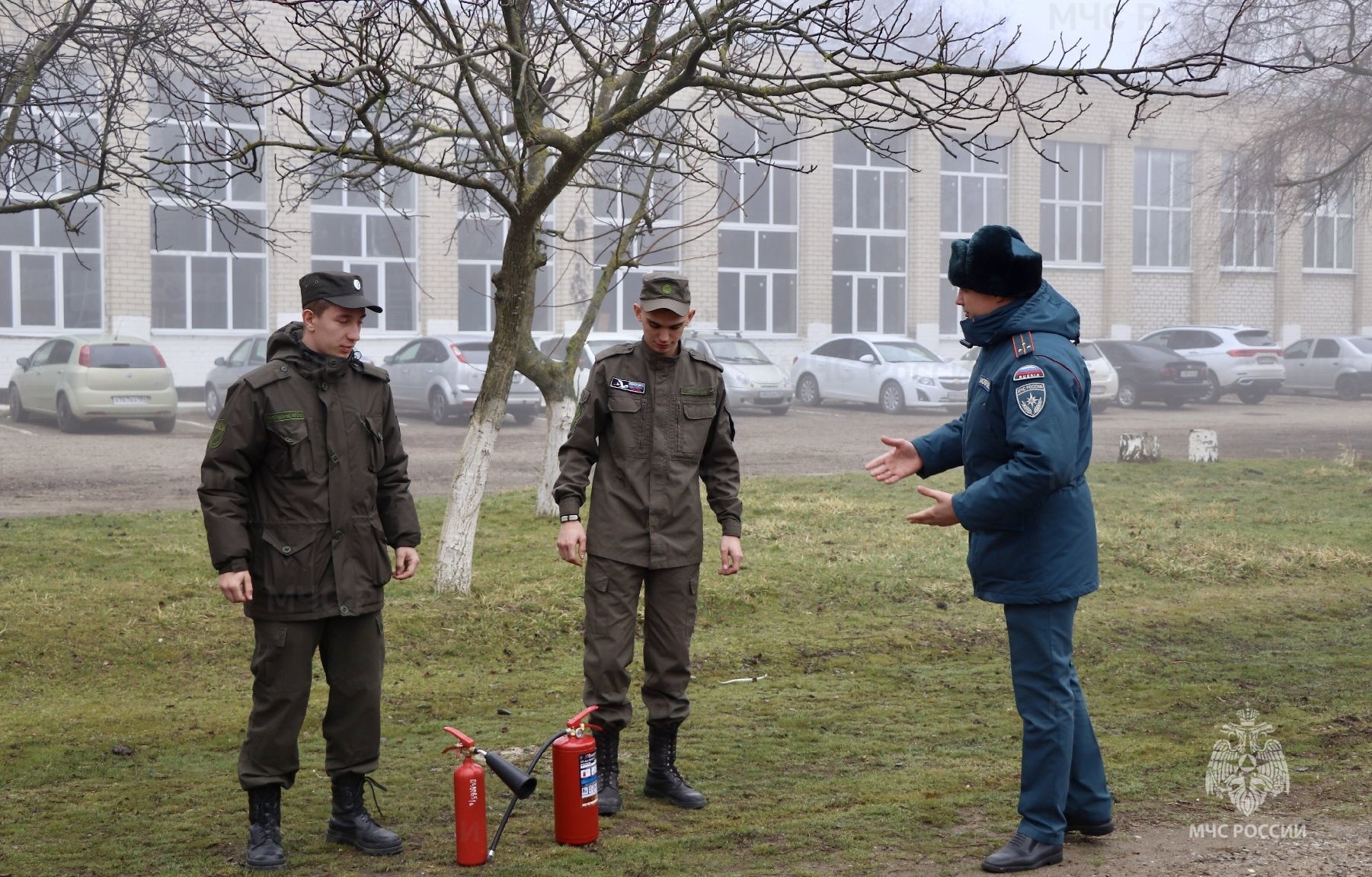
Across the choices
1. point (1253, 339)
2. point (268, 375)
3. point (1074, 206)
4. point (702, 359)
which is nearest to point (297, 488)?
point (268, 375)

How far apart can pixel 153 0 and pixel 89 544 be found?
162 inches

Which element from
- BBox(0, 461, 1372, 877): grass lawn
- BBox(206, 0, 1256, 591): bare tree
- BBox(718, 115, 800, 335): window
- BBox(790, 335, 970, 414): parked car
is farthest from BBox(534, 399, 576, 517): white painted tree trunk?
BBox(718, 115, 800, 335): window

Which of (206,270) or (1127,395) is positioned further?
(206,270)

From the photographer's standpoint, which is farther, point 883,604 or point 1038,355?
point 883,604

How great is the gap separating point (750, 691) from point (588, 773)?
2.67 m

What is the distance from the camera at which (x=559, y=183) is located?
24.7 ft

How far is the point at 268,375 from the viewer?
439 centimetres

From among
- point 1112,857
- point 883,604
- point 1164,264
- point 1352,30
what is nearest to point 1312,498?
point 1352,30

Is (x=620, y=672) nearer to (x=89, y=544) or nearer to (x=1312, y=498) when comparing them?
(x=89, y=544)

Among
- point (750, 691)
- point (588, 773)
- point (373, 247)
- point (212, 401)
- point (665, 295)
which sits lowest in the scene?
point (750, 691)

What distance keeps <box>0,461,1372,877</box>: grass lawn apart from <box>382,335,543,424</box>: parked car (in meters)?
11.6

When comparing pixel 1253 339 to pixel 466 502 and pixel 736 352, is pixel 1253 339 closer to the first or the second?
pixel 736 352

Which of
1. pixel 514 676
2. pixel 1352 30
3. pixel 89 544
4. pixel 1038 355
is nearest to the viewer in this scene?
pixel 1038 355

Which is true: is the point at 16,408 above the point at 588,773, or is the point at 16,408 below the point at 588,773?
above
